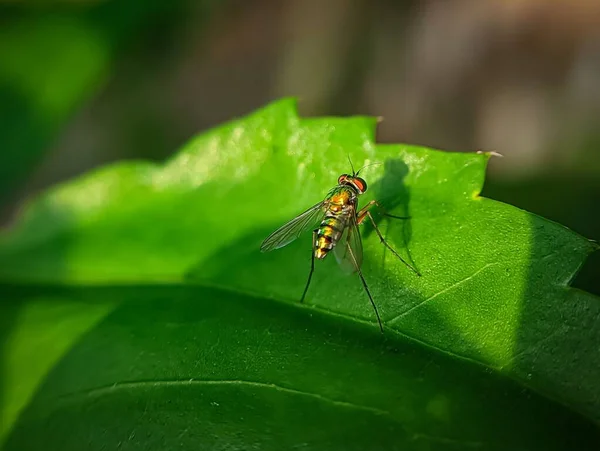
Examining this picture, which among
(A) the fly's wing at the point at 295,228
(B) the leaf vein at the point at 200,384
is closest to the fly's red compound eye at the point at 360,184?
(A) the fly's wing at the point at 295,228

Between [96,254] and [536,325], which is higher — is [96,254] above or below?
below

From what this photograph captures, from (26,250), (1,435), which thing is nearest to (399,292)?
(1,435)

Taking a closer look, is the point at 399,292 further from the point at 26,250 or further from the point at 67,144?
the point at 67,144

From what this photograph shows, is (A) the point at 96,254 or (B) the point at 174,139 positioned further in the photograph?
(B) the point at 174,139

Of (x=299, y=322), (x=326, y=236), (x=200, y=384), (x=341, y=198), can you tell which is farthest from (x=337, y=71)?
(x=200, y=384)

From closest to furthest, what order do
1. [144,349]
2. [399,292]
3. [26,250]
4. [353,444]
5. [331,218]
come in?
[353,444] < [399,292] < [144,349] < [331,218] < [26,250]

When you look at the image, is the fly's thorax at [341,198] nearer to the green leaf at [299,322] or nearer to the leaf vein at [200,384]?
the green leaf at [299,322]

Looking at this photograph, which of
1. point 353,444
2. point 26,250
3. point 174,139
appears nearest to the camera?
point 353,444

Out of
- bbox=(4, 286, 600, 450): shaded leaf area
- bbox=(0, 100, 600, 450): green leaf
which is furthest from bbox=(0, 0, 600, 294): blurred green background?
bbox=(4, 286, 600, 450): shaded leaf area
